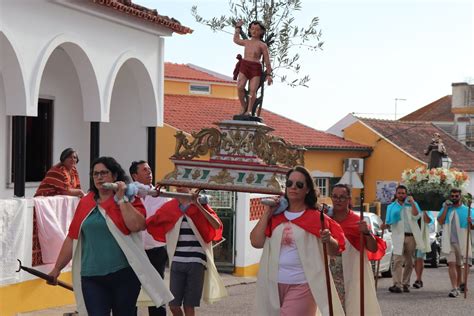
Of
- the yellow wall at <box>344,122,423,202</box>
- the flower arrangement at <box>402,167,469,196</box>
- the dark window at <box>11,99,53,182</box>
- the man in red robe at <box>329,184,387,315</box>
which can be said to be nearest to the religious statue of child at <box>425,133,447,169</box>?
the yellow wall at <box>344,122,423,202</box>

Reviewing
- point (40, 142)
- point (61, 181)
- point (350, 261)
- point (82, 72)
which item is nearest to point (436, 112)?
point (40, 142)

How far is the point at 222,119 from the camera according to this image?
1286 inches

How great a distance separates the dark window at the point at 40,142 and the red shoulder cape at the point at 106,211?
8.81 m

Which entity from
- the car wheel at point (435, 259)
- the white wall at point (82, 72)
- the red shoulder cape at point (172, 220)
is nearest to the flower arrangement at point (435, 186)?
the car wheel at point (435, 259)

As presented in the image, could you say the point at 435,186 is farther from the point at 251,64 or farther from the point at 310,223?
the point at 310,223

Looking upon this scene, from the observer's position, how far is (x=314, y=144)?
41.5m

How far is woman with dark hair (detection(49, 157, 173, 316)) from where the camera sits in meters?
8.16

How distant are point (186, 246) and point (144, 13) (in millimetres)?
8022

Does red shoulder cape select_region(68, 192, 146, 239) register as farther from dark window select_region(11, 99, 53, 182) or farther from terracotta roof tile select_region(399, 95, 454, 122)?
terracotta roof tile select_region(399, 95, 454, 122)

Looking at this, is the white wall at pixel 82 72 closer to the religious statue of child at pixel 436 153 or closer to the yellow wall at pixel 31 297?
the yellow wall at pixel 31 297

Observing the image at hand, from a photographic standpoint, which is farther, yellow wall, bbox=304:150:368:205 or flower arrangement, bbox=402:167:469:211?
yellow wall, bbox=304:150:368:205

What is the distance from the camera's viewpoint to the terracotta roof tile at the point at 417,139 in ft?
153

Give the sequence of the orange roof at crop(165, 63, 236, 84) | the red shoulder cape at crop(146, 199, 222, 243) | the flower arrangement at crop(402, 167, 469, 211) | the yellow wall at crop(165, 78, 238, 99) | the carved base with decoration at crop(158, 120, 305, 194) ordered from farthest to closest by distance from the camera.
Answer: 1. the orange roof at crop(165, 63, 236, 84)
2. the yellow wall at crop(165, 78, 238, 99)
3. the flower arrangement at crop(402, 167, 469, 211)
4. the red shoulder cape at crop(146, 199, 222, 243)
5. the carved base with decoration at crop(158, 120, 305, 194)

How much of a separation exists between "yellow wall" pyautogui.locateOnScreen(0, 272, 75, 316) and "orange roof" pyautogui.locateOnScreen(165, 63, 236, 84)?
2415 centimetres
